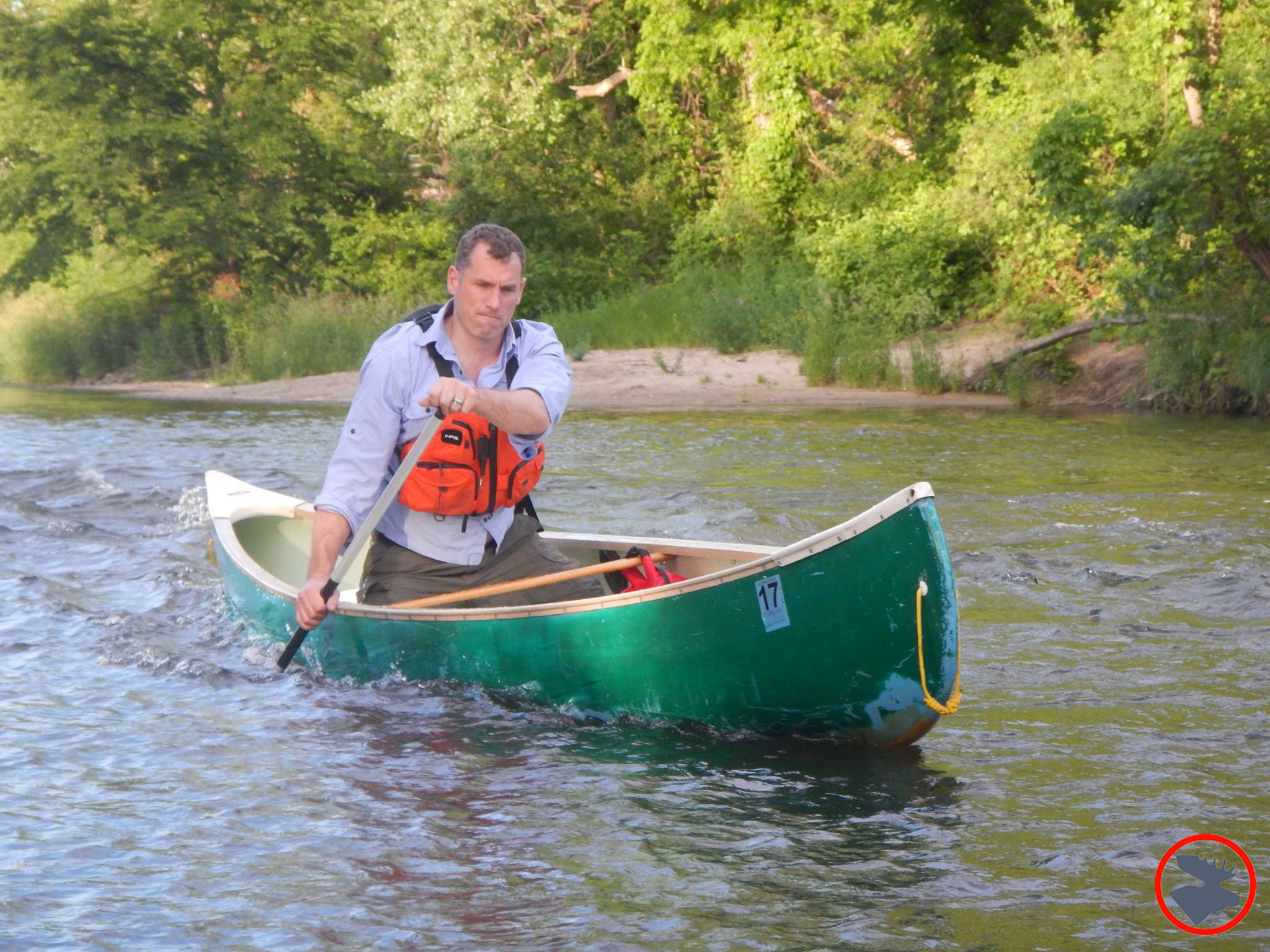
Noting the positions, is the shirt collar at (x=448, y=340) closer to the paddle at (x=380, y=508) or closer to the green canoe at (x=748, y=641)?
the paddle at (x=380, y=508)

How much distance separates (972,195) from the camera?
1677 cm

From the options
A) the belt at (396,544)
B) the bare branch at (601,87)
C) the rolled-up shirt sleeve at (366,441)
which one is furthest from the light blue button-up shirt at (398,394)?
the bare branch at (601,87)

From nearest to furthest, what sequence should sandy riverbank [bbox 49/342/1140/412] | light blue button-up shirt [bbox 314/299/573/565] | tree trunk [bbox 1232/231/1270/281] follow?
light blue button-up shirt [bbox 314/299/573/565], tree trunk [bbox 1232/231/1270/281], sandy riverbank [bbox 49/342/1140/412]

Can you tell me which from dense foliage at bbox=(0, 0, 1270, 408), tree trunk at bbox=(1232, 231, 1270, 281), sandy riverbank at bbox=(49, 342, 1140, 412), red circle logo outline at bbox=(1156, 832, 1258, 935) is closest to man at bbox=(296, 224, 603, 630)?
red circle logo outline at bbox=(1156, 832, 1258, 935)

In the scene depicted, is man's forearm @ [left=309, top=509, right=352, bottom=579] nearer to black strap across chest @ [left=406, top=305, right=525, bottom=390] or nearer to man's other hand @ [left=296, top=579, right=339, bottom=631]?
man's other hand @ [left=296, top=579, right=339, bottom=631]

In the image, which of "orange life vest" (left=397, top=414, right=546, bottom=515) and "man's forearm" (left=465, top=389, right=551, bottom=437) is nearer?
"man's forearm" (left=465, top=389, right=551, bottom=437)

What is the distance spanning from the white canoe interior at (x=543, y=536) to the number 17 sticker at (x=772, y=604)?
0.04 meters

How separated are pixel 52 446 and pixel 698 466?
5942 mm

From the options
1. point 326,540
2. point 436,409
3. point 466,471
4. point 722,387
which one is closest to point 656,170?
point 722,387

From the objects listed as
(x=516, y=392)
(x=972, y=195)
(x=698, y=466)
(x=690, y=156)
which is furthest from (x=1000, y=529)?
(x=690, y=156)

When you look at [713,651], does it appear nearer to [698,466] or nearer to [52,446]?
[698,466]

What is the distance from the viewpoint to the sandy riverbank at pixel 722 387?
15234 millimetres

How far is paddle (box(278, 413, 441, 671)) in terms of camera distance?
4.28 metres

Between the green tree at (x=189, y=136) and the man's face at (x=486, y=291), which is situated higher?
the green tree at (x=189, y=136)
